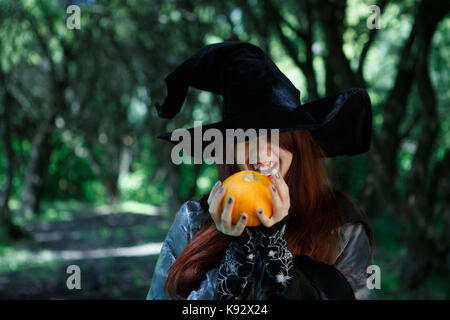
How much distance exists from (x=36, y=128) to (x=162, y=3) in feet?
29.4

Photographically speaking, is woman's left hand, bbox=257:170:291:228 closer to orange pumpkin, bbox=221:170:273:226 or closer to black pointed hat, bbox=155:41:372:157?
orange pumpkin, bbox=221:170:273:226

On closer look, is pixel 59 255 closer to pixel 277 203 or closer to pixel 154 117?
pixel 154 117

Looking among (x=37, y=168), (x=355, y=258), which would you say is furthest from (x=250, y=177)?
(x=37, y=168)

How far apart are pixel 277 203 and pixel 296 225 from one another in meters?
0.37

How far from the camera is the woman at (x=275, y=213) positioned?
1.75m

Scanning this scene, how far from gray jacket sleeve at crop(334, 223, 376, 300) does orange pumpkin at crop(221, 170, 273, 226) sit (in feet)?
1.36

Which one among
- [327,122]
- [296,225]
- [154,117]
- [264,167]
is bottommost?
[296,225]

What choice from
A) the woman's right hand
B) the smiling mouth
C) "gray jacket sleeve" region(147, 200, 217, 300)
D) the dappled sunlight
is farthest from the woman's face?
the dappled sunlight

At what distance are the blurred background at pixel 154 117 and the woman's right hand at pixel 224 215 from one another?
3.51 metres

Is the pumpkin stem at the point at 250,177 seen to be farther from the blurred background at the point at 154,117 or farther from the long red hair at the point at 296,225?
the blurred background at the point at 154,117

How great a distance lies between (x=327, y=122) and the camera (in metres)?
1.77

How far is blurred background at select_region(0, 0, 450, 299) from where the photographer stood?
21.3 feet
